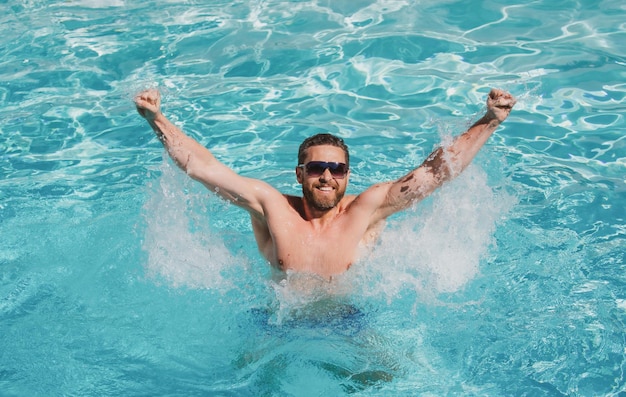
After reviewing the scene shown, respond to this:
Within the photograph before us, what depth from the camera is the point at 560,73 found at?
24.4 feet

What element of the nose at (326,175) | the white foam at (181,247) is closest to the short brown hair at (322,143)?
the nose at (326,175)

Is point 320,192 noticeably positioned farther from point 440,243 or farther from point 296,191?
point 296,191

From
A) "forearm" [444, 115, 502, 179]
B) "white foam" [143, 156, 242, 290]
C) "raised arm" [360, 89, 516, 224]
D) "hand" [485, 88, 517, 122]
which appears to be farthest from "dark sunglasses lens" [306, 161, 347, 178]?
"white foam" [143, 156, 242, 290]

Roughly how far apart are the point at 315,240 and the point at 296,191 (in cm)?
185

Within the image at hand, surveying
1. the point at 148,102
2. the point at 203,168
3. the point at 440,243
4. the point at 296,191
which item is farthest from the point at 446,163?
the point at 296,191

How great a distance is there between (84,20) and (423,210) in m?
5.57

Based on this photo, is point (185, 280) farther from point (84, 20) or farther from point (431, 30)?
point (84, 20)

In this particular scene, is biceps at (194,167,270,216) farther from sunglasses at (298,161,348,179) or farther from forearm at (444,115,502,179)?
A: forearm at (444,115,502,179)

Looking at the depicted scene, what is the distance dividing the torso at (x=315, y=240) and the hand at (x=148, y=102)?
794 millimetres

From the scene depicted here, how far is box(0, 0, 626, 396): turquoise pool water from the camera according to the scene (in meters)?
4.40

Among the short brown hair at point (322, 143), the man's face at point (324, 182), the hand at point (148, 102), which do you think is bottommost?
the man's face at point (324, 182)

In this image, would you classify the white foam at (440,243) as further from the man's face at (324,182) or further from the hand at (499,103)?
the hand at (499,103)

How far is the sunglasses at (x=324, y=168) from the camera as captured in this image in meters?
4.20

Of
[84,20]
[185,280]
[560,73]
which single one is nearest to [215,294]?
[185,280]
